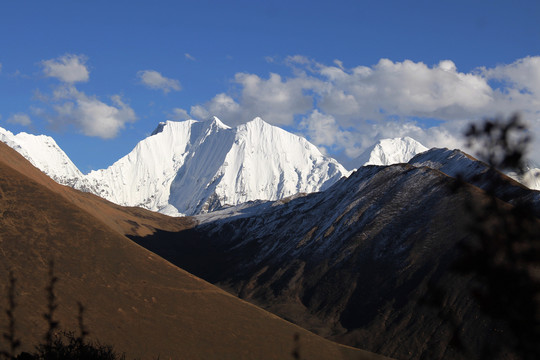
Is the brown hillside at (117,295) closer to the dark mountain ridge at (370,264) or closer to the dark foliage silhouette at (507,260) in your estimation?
the dark mountain ridge at (370,264)

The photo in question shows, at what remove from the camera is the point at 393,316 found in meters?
70.2

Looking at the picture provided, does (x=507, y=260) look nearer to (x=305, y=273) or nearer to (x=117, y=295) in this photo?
(x=117, y=295)

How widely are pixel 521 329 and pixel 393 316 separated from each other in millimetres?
64482

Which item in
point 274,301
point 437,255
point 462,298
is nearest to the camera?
point 462,298

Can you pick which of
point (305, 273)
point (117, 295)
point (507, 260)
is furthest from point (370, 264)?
point (507, 260)

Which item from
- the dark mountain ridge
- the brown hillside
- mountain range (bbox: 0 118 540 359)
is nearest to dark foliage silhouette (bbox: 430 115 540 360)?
mountain range (bbox: 0 118 540 359)

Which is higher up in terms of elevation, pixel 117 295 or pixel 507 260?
pixel 507 260

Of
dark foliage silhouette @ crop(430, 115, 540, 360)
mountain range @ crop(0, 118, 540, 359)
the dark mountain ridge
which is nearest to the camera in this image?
dark foliage silhouette @ crop(430, 115, 540, 360)

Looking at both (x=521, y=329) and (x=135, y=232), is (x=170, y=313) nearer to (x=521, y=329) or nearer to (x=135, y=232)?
(x=521, y=329)

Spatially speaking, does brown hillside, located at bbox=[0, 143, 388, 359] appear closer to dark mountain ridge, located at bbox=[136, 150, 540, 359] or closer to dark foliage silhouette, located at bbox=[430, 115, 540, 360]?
dark mountain ridge, located at bbox=[136, 150, 540, 359]

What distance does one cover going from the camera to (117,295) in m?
49.8

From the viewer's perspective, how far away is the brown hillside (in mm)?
43781

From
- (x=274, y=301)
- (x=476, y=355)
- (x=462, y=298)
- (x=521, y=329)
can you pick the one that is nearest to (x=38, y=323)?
(x=521, y=329)

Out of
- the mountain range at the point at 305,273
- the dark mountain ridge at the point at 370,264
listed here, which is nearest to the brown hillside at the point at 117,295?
the mountain range at the point at 305,273
